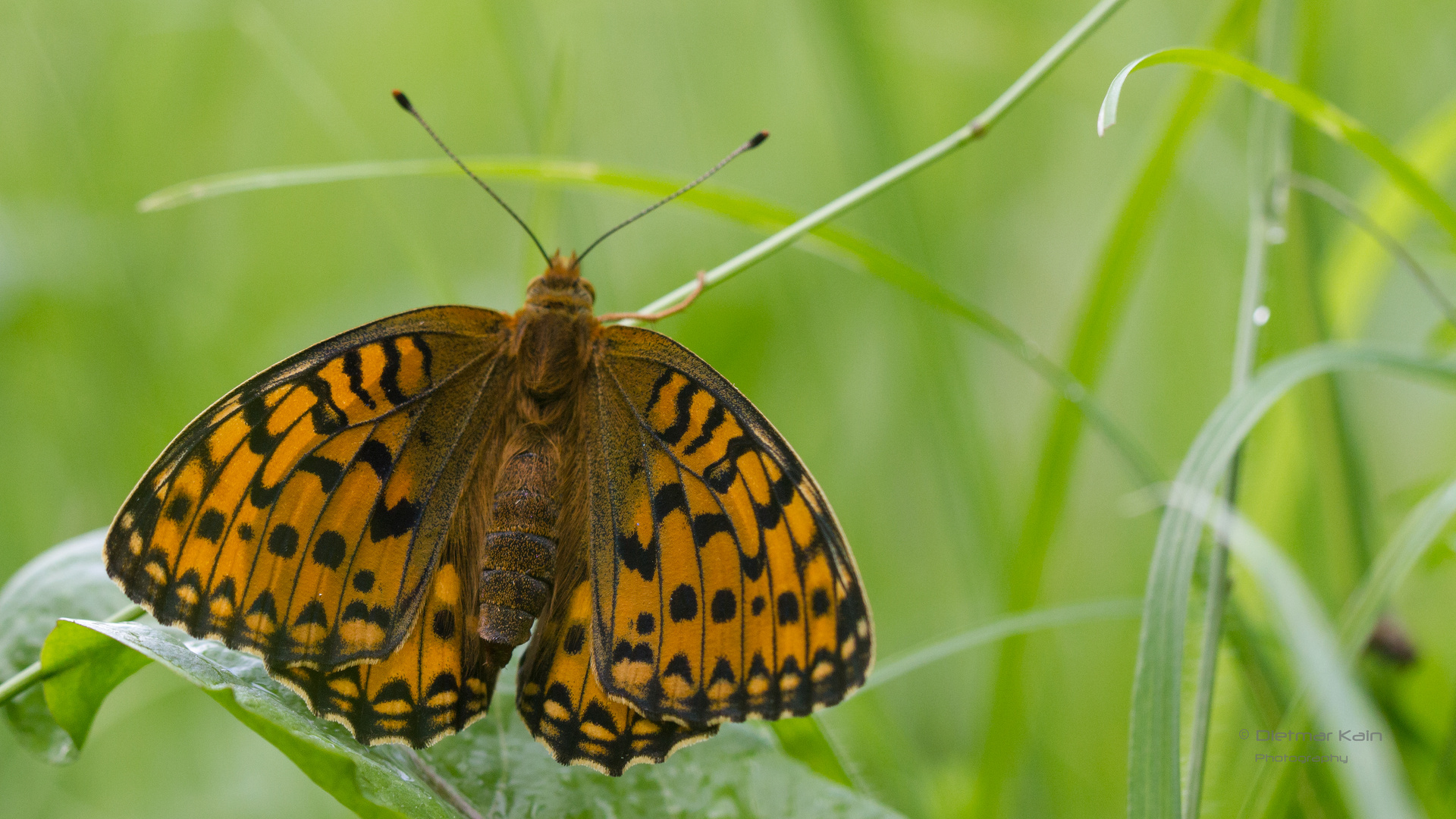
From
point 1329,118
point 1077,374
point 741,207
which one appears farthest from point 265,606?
point 1329,118

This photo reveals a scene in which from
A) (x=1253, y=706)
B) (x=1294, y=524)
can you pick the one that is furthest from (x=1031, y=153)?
(x=1253, y=706)

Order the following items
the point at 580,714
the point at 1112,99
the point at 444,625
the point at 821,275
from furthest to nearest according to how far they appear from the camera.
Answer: the point at 821,275 → the point at 444,625 → the point at 580,714 → the point at 1112,99

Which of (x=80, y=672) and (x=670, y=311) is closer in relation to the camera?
(x=80, y=672)

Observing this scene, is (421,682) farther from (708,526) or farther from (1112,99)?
(1112,99)

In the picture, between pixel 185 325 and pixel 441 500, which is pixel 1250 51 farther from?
pixel 185 325

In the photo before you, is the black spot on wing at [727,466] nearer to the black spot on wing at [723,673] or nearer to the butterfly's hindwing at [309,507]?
the black spot on wing at [723,673]

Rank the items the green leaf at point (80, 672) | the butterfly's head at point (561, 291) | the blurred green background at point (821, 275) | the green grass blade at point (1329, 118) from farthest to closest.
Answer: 1. the blurred green background at point (821, 275)
2. the butterfly's head at point (561, 291)
3. the green grass blade at point (1329, 118)
4. the green leaf at point (80, 672)

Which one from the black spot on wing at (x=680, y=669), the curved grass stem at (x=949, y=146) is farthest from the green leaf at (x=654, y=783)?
the curved grass stem at (x=949, y=146)
